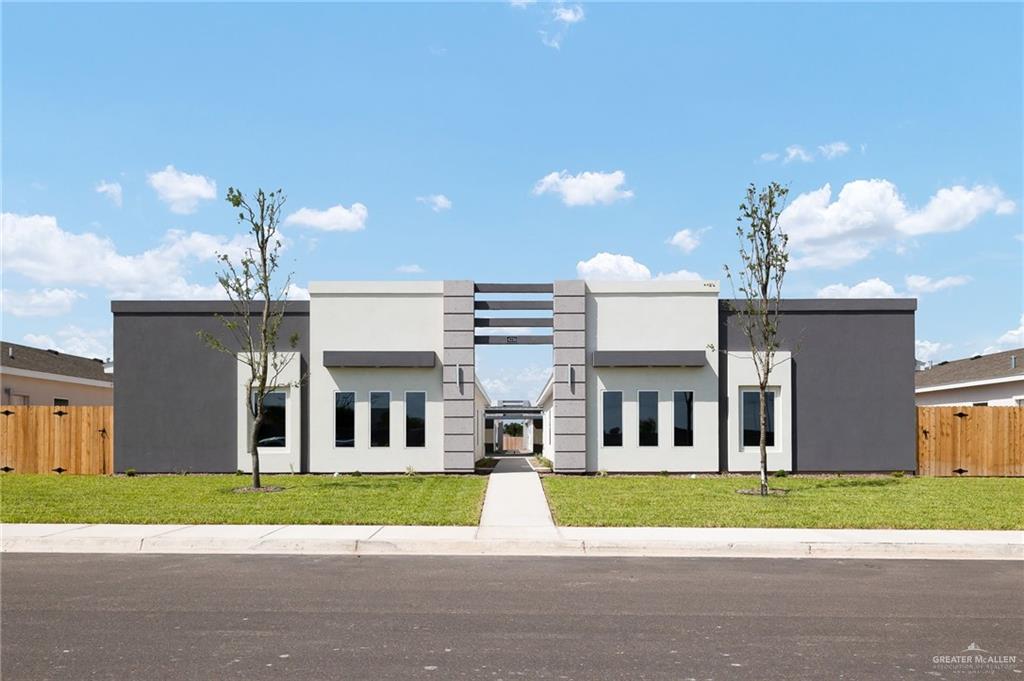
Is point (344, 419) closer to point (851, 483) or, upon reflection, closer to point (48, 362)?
point (851, 483)

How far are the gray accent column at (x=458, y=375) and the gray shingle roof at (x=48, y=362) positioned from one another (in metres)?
18.3

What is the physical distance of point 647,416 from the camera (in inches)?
1002

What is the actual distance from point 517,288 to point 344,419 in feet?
21.3

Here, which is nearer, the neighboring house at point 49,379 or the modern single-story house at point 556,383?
the modern single-story house at point 556,383

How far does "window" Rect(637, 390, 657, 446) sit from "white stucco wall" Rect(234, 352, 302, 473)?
33.4 feet

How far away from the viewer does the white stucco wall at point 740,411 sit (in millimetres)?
25281

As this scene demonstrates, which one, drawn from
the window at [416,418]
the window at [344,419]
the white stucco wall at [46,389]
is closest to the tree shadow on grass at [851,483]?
the window at [416,418]

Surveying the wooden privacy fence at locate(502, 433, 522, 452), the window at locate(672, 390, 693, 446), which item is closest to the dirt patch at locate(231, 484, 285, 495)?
the window at locate(672, 390, 693, 446)

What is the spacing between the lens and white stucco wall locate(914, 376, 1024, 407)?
30.9 meters

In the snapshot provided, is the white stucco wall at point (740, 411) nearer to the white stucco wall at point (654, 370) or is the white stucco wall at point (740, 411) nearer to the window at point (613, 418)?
the white stucco wall at point (654, 370)

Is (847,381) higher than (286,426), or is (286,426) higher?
(847,381)

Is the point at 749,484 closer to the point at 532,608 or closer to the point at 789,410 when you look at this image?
the point at 789,410

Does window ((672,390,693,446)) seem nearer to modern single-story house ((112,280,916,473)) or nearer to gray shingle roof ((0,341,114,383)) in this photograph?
modern single-story house ((112,280,916,473))

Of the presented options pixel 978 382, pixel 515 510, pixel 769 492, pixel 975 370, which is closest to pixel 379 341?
pixel 515 510
